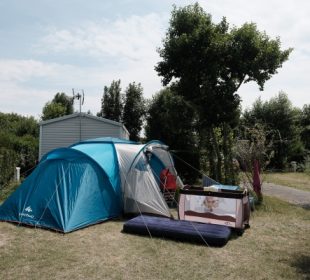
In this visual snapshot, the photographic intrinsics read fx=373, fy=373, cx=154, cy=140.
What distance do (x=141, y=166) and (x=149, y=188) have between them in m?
0.57

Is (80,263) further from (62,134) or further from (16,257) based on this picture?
(62,134)

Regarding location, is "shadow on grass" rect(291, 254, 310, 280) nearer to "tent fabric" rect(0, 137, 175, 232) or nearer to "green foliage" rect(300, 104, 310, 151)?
"tent fabric" rect(0, 137, 175, 232)

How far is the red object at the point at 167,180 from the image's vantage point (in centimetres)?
977

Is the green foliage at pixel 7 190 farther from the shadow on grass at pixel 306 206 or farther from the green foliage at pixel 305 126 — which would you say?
the green foliage at pixel 305 126

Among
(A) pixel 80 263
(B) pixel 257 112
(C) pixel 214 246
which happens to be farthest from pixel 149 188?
(B) pixel 257 112

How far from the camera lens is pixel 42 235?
6.87 meters

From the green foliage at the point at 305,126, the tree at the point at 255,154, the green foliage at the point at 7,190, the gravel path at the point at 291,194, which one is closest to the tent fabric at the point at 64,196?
the green foliage at the point at 7,190

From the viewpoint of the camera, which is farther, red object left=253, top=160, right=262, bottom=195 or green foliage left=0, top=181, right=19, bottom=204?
green foliage left=0, top=181, right=19, bottom=204

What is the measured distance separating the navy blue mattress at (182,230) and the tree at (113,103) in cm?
2020

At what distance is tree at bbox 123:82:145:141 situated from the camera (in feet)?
88.1

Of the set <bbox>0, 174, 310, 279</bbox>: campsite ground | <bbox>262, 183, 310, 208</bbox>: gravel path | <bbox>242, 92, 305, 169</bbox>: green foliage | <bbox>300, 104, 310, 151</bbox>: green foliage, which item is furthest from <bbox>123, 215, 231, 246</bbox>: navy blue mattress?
<bbox>300, 104, 310, 151</bbox>: green foliage

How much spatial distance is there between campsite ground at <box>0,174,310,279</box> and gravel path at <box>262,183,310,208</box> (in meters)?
4.04

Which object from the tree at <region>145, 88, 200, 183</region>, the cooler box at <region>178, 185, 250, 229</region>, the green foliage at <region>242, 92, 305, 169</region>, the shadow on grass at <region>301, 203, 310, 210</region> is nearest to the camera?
the cooler box at <region>178, 185, 250, 229</region>

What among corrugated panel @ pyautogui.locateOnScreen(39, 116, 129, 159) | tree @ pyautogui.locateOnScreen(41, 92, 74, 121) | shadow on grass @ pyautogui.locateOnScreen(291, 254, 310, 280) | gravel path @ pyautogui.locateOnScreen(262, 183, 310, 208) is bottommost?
shadow on grass @ pyautogui.locateOnScreen(291, 254, 310, 280)
